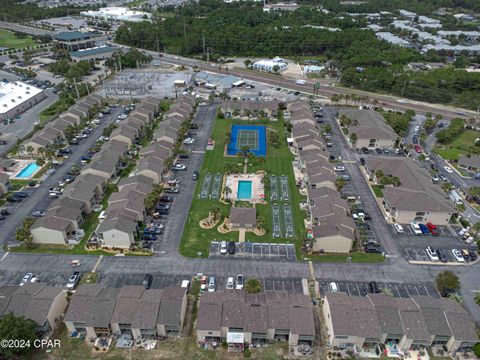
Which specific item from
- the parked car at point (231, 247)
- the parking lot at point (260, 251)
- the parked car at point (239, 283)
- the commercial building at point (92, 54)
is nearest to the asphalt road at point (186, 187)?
the parking lot at point (260, 251)

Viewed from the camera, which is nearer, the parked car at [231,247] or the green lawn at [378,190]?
the parked car at [231,247]

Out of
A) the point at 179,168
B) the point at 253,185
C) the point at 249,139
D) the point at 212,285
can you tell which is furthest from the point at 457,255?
the point at 179,168

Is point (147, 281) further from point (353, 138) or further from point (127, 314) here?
point (353, 138)

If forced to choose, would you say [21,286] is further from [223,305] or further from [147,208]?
[223,305]

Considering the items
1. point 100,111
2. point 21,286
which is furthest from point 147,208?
point 100,111

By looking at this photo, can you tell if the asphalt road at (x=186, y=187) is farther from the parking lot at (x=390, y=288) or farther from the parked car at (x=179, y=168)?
the parking lot at (x=390, y=288)

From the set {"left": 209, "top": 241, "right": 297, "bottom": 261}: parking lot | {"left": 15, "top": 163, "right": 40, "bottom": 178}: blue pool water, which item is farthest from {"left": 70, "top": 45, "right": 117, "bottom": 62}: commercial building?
{"left": 209, "top": 241, "right": 297, "bottom": 261}: parking lot
